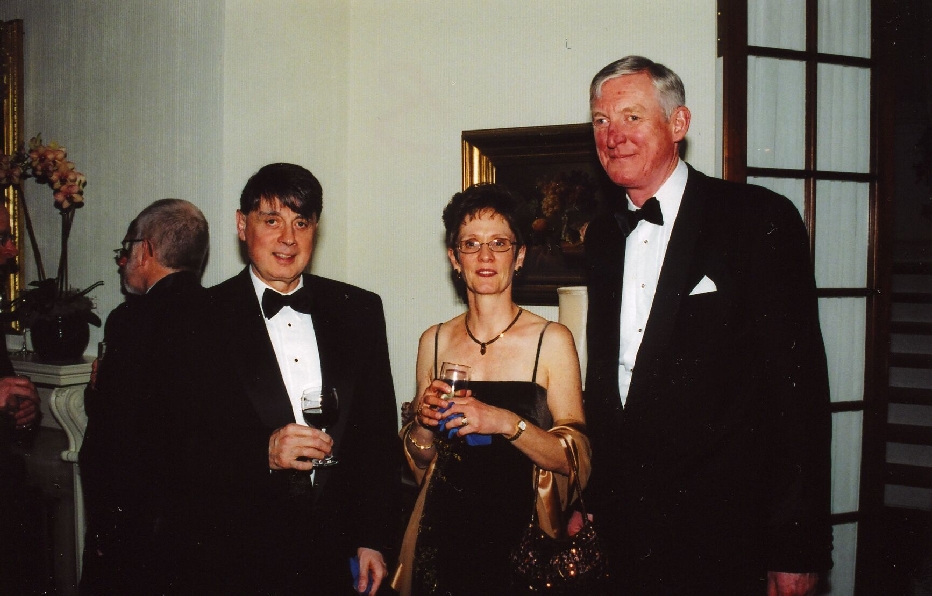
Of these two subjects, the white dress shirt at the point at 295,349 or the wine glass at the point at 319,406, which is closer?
the wine glass at the point at 319,406

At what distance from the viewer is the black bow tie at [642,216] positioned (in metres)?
1.84

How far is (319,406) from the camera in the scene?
169 centimetres

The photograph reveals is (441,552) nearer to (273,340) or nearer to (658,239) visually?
(273,340)

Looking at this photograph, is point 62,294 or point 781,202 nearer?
point 781,202

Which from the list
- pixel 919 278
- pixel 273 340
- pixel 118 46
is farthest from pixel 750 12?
pixel 919 278

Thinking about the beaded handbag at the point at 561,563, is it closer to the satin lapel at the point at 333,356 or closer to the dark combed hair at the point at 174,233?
the satin lapel at the point at 333,356

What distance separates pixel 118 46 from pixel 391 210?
159 cm

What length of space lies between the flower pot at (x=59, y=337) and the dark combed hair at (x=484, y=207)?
219cm

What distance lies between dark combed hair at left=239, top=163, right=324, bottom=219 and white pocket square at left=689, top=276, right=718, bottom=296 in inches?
44.3

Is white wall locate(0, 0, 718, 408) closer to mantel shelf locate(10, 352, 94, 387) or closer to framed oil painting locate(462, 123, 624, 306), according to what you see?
framed oil painting locate(462, 123, 624, 306)

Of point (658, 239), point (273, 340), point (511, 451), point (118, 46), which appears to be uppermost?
point (118, 46)

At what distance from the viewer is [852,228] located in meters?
3.26

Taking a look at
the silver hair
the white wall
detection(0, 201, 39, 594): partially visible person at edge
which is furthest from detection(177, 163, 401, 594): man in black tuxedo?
the white wall

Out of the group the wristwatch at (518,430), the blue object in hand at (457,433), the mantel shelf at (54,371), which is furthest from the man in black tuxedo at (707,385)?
the mantel shelf at (54,371)
